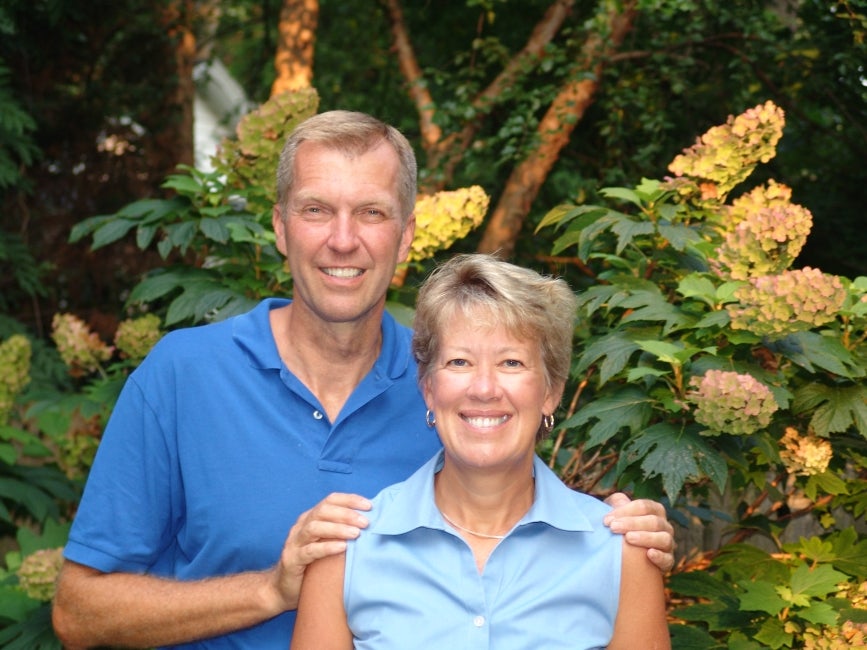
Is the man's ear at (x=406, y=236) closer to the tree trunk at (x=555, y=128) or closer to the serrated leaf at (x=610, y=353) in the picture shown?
the serrated leaf at (x=610, y=353)

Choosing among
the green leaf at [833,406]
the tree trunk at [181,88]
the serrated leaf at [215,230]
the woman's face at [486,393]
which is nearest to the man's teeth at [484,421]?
the woman's face at [486,393]

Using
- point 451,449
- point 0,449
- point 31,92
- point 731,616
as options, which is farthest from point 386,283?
point 31,92

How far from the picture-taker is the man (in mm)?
2582

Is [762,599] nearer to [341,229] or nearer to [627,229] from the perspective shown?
[627,229]

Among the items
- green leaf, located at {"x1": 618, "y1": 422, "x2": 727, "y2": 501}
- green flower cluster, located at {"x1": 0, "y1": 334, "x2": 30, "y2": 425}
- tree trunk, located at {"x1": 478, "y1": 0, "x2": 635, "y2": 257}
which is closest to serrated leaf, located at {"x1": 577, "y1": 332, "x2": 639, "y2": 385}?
green leaf, located at {"x1": 618, "y1": 422, "x2": 727, "y2": 501}

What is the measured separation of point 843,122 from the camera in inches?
282

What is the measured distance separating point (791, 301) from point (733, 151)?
71 centimetres

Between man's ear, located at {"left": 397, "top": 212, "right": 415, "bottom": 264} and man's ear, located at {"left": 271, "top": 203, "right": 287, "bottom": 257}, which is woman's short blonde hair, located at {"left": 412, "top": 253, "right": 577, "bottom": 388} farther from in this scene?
man's ear, located at {"left": 271, "top": 203, "right": 287, "bottom": 257}

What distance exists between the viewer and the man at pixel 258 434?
102 inches

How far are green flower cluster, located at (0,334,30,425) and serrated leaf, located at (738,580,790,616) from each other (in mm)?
3060

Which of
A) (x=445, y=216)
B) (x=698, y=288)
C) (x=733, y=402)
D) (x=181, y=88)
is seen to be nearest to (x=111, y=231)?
(x=445, y=216)

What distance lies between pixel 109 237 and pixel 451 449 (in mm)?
1881

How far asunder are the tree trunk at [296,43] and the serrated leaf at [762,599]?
5768mm

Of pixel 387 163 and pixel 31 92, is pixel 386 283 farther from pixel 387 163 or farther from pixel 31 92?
pixel 31 92
